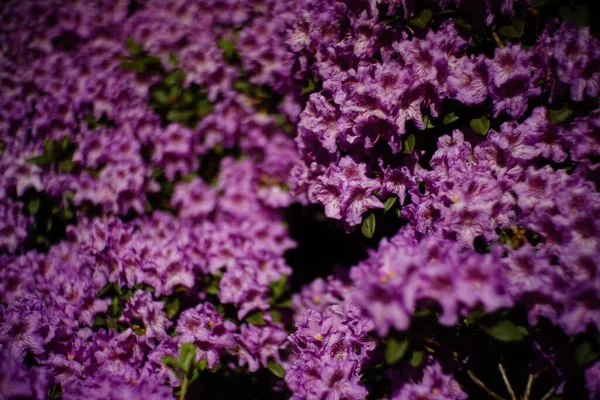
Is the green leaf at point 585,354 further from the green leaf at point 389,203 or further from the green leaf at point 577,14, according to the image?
the green leaf at point 577,14

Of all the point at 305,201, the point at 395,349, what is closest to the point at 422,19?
the point at 305,201

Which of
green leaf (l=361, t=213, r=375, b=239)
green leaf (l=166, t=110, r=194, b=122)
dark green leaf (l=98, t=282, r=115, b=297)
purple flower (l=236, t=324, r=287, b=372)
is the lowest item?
purple flower (l=236, t=324, r=287, b=372)

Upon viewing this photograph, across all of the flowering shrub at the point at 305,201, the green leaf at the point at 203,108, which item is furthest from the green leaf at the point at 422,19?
the green leaf at the point at 203,108

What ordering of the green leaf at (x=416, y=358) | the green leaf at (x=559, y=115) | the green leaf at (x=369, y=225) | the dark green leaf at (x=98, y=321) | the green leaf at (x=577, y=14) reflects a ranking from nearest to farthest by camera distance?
the green leaf at (x=416, y=358) → the green leaf at (x=559, y=115) → the green leaf at (x=577, y=14) → the green leaf at (x=369, y=225) → the dark green leaf at (x=98, y=321)

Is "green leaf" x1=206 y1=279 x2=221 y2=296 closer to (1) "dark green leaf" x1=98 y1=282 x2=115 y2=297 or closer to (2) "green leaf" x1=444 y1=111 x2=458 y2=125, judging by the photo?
(1) "dark green leaf" x1=98 y1=282 x2=115 y2=297

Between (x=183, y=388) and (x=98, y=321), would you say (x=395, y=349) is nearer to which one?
(x=183, y=388)

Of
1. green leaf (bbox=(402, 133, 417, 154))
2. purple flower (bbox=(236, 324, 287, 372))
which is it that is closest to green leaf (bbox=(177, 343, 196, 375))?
purple flower (bbox=(236, 324, 287, 372))
